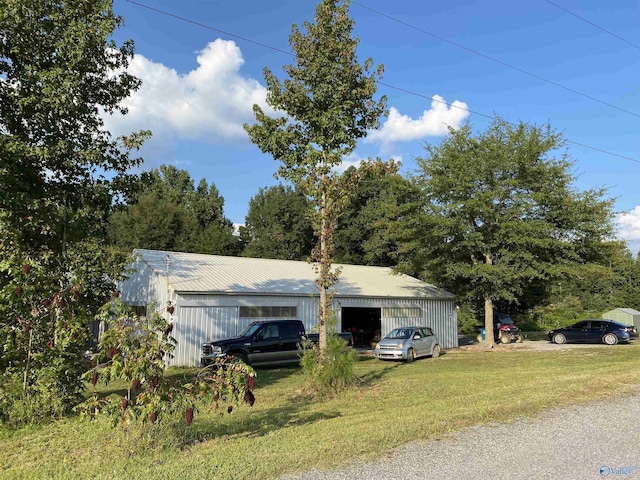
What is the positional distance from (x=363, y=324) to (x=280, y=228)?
22.9 m

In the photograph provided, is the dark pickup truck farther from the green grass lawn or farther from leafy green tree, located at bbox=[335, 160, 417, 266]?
leafy green tree, located at bbox=[335, 160, 417, 266]

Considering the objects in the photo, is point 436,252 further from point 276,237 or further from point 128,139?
point 276,237

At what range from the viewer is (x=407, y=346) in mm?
19266

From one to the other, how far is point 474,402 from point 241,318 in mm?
12804

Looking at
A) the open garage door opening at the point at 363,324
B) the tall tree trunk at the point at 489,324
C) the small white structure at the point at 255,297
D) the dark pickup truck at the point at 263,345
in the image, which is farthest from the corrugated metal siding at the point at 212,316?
the tall tree trunk at the point at 489,324

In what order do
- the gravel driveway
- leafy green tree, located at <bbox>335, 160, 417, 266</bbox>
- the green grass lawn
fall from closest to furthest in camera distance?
the gravel driveway < the green grass lawn < leafy green tree, located at <bbox>335, 160, 417, 266</bbox>

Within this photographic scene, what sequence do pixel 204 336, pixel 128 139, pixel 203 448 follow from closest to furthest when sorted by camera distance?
1. pixel 203 448
2. pixel 128 139
3. pixel 204 336

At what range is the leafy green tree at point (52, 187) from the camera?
832cm

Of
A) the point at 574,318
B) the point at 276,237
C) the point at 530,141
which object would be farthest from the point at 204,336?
the point at 574,318

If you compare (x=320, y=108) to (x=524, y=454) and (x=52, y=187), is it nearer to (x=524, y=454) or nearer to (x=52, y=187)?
(x=52, y=187)

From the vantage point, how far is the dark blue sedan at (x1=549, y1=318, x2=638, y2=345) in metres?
25.7

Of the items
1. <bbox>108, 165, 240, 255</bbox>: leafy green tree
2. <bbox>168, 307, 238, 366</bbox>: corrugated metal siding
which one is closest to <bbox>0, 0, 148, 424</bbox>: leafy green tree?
<bbox>168, 307, 238, 366</bbox>: corrugated metal siding

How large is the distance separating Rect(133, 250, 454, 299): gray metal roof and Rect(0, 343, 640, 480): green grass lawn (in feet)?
27.8

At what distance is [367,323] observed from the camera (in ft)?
97.1
